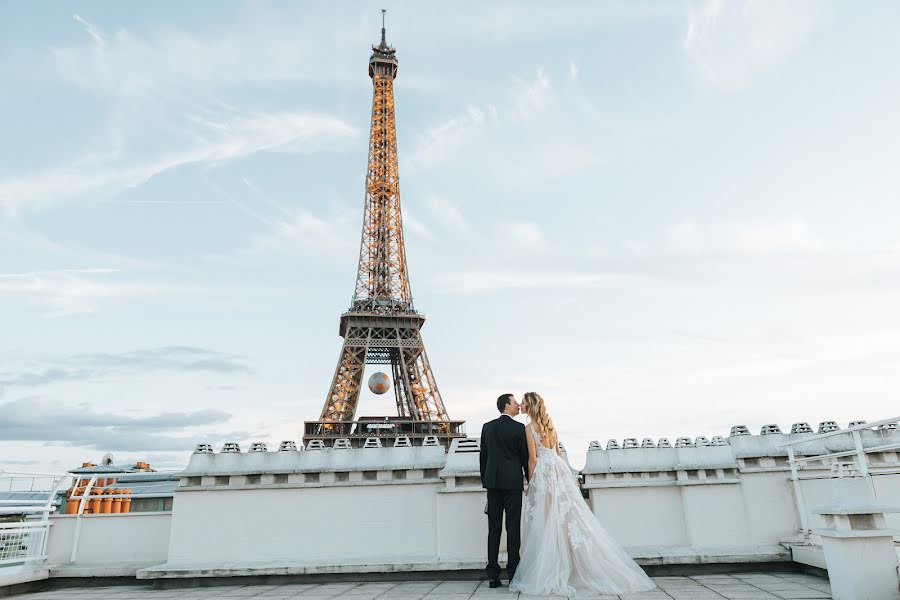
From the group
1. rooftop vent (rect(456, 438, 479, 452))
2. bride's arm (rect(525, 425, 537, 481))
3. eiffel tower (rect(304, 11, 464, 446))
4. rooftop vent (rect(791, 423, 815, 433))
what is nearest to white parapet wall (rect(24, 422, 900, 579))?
rooftop vent (rect(456, 438, 479, 452))

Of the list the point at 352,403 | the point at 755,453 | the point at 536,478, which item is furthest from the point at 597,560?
the point at 352,403

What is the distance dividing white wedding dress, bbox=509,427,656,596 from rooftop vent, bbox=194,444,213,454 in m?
4.40

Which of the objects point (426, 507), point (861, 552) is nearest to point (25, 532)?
point (426, 507)

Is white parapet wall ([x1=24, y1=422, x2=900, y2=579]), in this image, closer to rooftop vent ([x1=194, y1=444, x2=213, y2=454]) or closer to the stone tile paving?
rooftop vent ([x1=194, y1=444, x2=213, y2=454])

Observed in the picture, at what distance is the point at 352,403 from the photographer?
43.1 metres

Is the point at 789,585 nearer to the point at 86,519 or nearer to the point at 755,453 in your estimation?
the point at 755,453

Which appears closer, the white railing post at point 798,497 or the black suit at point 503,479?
the black suit at point 503,479

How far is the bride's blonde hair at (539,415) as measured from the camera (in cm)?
626

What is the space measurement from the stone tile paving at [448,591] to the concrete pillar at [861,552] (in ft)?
1.60

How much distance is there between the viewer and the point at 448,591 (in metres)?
5.68

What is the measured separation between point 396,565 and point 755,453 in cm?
459

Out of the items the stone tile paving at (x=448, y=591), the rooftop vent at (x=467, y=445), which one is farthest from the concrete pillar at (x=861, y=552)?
the rooftop vent at (x=467, y=445)

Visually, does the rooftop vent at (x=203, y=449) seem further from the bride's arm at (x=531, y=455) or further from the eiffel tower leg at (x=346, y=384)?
the eiffel tower leg at (x=346, y=384)

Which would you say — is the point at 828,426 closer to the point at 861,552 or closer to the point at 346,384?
the point at 861,552
